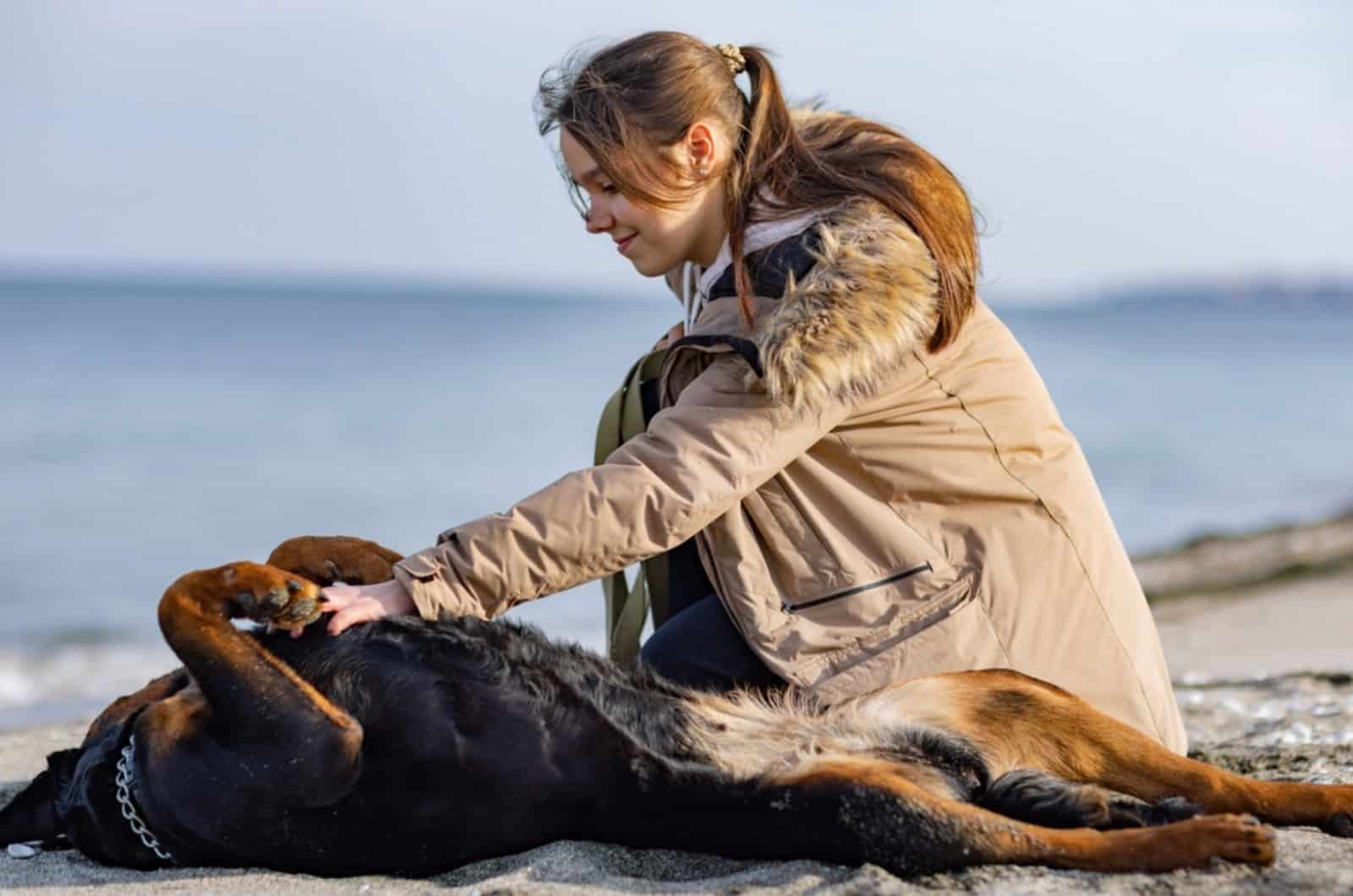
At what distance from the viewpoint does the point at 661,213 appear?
3.61 m

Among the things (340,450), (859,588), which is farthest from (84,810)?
(340,450)

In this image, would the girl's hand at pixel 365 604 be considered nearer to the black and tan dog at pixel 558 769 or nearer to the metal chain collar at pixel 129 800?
the black and tan dog at pixel 558 769

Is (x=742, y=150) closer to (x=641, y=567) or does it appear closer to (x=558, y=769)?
(x=641, y=567)

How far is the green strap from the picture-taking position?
159 inches

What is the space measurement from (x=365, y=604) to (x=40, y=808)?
101 cm

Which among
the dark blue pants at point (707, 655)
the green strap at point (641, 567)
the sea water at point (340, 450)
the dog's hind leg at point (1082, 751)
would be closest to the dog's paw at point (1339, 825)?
the dog's hind leg at point (1082, 751)

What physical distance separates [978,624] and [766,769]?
2.14ft

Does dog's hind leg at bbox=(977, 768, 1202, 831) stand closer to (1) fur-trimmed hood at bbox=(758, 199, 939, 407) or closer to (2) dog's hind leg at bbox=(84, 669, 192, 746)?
(1) fur-trimmed hood at bbox=(758, 199, 939, 407)

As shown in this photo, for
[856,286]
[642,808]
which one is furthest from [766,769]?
[856,286]

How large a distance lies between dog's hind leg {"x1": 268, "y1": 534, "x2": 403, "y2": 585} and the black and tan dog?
315 millimetres

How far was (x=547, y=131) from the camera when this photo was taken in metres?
3.68

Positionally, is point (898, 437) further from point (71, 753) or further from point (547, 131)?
point (71, 753)

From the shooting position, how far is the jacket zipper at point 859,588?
329 cm

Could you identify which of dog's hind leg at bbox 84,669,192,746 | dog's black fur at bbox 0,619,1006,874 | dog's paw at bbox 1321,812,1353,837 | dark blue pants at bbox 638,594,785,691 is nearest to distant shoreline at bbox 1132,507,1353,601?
dog's paw at bbox 1321,812,1353,837
